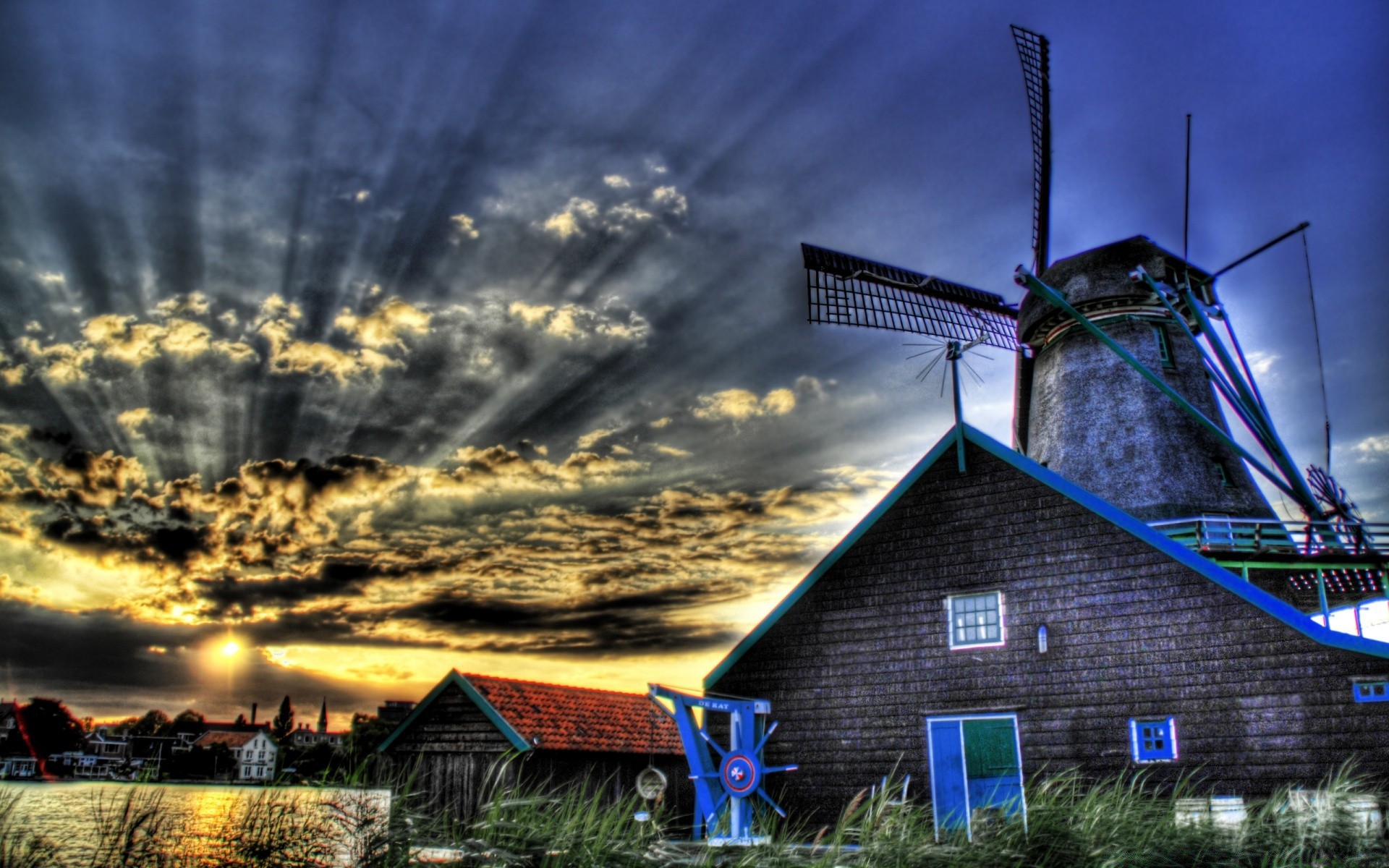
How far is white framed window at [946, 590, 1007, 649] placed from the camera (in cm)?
1517

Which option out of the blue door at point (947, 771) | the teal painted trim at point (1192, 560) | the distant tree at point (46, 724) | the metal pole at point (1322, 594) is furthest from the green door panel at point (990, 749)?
the distant tree at point (46, 724)

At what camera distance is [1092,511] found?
14891mm

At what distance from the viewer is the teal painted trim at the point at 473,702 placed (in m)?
18.1

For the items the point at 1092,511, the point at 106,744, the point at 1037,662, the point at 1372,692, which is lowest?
the point at 106,744

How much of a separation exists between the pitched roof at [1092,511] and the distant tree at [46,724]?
54641 millimetres

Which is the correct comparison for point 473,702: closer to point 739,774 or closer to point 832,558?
point 739,774

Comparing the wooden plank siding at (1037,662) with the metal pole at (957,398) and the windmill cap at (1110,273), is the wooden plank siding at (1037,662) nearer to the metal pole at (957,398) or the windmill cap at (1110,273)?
the metal pole at (957,398)

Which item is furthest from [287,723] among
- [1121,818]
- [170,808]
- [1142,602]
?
[1142,602]

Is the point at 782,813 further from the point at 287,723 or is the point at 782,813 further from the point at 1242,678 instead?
the point at 287,723

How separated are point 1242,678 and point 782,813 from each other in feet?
22.7

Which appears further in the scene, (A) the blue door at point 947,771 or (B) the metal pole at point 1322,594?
(B) the metal pole at point 1322,594

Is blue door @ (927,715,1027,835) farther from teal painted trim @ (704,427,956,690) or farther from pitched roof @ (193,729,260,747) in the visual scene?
pitched roof @ (193,729,260,747)

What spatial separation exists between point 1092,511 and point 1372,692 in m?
4.15

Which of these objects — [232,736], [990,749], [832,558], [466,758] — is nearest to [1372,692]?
[990,749]
